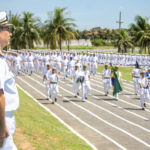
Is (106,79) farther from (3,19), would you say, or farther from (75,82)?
(3,19)

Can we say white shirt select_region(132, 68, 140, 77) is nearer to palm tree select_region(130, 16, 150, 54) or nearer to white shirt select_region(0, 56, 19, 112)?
white shirt select_region(0, 56, 19, 112)

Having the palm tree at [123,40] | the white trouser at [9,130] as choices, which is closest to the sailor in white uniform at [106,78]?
the white trouser at [9,130]

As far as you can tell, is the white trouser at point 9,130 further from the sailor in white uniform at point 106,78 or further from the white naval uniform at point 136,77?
the white naval uniform at point 136,77

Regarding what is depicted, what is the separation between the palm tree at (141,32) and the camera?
171ft

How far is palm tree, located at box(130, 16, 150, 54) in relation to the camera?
171 feet

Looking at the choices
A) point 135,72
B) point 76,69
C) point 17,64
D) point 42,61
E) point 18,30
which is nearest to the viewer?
point 76,69

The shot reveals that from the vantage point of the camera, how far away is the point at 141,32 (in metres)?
52.3

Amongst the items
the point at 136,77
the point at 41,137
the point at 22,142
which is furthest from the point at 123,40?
the point at 22,142

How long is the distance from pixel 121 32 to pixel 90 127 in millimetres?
43393

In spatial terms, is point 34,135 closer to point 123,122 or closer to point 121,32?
point 123,122

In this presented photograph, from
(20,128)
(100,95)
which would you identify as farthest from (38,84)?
(20,128)

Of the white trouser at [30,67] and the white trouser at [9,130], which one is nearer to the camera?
the white trouser at [9,130]

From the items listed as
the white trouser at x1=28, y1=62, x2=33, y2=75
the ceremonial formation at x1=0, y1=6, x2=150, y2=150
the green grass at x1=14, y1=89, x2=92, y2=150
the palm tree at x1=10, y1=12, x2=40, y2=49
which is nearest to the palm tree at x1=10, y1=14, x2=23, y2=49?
the palm tree at x1=10, y1=12, x2=40, y2=49

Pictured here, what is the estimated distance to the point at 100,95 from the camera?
20422mm
